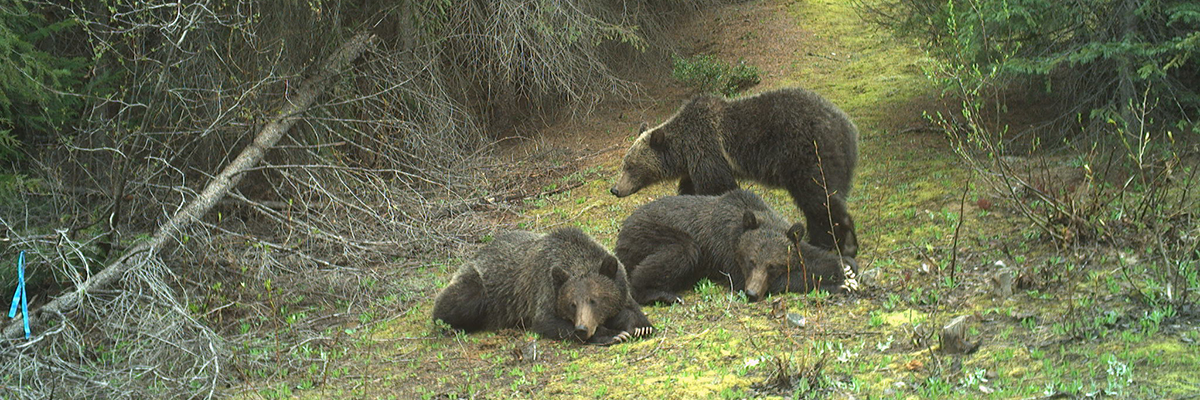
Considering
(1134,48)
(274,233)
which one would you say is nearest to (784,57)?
(1134,48)

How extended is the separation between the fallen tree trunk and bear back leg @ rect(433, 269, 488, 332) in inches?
93.5

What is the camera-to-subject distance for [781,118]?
907 centimetres

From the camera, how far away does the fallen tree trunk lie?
24.3 feet

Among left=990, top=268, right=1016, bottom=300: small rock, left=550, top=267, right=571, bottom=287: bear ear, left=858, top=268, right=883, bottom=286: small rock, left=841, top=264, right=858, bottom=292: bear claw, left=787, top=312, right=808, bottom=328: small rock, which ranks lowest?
left=858, top=268, right=883, bottom=286: small rock

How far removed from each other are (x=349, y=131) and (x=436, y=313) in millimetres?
5144

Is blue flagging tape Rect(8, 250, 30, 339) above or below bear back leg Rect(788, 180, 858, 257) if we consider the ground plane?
above

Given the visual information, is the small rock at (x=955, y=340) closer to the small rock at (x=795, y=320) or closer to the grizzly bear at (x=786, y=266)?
the small rock at (x=795, y=320)

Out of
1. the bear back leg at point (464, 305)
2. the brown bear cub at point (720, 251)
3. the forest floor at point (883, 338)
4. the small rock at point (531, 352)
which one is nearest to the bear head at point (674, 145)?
the forest floor at point (883, 338)

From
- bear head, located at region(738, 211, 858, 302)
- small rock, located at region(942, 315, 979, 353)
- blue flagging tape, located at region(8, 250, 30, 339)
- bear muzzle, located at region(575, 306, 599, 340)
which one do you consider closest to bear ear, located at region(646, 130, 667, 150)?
bear head, located at region(738, 211, 858, 302)

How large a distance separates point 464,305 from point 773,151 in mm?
3328

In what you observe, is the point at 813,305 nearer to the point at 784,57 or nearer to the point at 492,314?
the point at 492,314

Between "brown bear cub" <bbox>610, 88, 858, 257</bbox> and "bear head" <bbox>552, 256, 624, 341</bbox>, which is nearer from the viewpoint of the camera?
"bear head" <bbox>552, 256, 624, 341</bbox>

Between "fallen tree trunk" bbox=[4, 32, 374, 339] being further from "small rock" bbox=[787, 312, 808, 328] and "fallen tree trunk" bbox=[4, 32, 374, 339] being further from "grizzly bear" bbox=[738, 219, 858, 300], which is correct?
"small rock" bbox=[787, 312, 808, 328]

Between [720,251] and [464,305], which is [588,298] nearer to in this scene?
[464,305]
